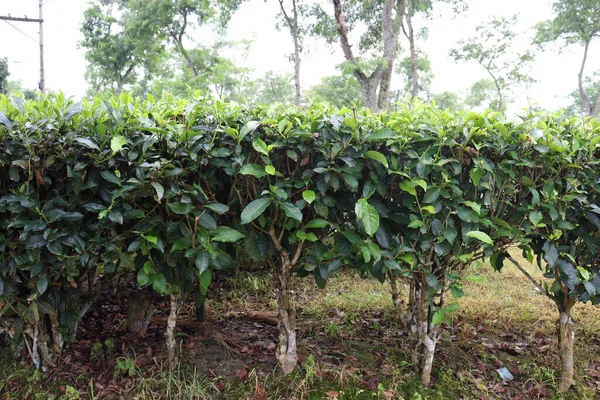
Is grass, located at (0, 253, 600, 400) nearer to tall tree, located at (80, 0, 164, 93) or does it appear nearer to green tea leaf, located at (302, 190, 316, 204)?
green tea leaf, located at (302, 190, 316, 204)

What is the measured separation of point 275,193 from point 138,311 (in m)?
1.61

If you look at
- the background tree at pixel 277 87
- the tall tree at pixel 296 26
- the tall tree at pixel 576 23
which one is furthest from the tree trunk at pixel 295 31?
the background tree at pixel 277 87

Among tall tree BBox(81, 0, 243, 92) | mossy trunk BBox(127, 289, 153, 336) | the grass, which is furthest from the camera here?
tall tree BBox(81, 0, 243, 92)

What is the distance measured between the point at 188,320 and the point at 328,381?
3.93 ft

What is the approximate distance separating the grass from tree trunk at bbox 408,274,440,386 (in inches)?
3.1

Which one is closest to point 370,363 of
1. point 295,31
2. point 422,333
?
point 422,333

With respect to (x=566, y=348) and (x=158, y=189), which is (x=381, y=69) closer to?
(x=566, y=348)

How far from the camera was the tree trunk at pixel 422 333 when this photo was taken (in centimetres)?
242

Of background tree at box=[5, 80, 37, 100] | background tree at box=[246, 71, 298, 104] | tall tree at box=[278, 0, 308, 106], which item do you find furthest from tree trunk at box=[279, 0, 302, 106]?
background tree at box=[246, 71, 298, 104]

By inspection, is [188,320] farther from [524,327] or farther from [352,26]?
[352,26]

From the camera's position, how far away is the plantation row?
1.95 m

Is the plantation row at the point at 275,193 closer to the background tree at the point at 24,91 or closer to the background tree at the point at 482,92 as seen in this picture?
the background tree at the point at 24,91

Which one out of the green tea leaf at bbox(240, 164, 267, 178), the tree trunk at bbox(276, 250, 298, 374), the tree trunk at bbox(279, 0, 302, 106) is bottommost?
the tree trunk at bbox(276, 250, 298, 374)

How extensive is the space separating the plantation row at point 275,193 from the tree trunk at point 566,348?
0.23 meters
